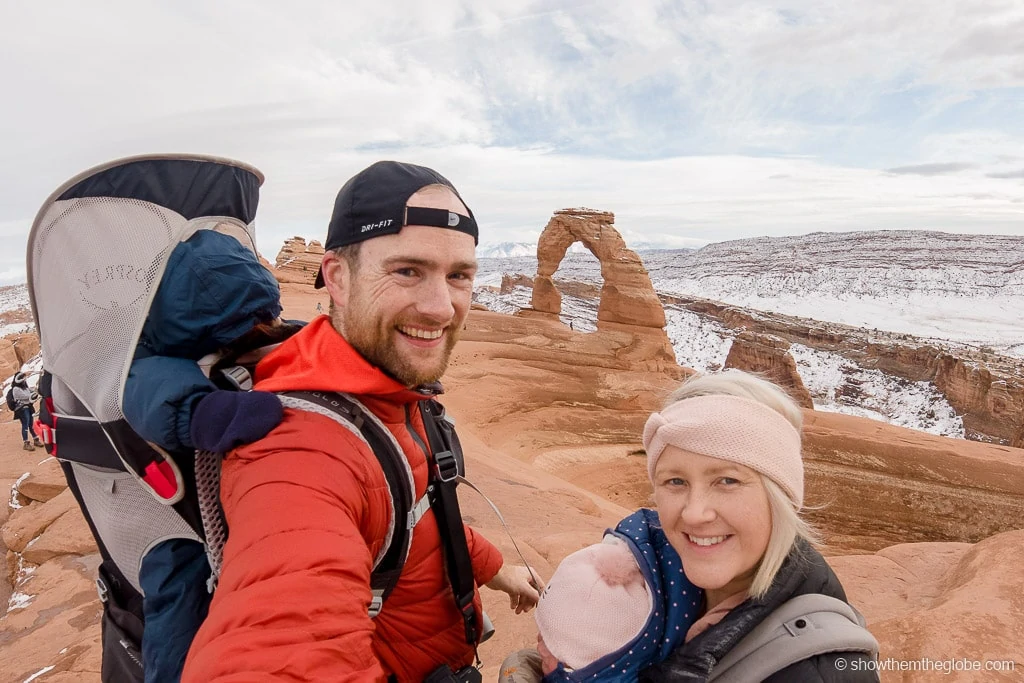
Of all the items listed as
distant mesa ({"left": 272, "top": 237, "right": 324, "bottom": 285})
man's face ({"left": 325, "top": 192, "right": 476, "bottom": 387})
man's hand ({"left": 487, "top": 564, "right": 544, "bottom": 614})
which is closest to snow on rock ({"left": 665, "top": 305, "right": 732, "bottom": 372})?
distant mesa ({"left": 272, "top": 237, "right": 324, "bottom": 285})

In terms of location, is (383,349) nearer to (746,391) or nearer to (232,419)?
(232,419)

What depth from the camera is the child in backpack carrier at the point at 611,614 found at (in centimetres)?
169

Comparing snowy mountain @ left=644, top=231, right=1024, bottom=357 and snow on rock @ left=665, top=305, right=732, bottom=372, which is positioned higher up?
snowy mountain @ left=644, top=231, right=1024, bottom=357

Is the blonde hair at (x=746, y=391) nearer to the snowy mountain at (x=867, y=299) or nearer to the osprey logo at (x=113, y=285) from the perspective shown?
the osprey logo at (x=113, y=285)

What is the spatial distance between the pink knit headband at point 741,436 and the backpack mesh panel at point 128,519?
1.58m

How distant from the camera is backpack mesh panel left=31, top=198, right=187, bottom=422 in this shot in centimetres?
167

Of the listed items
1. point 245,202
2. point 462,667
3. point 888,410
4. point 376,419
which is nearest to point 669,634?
point 462,667

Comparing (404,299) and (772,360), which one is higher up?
(404,299)

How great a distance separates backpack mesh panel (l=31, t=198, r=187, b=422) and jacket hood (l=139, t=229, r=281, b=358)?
0.17 feet

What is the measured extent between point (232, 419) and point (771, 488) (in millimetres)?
A: 1666

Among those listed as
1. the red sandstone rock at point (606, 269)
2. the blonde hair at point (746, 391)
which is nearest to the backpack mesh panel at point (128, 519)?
the blonde hair at point (746, 391)

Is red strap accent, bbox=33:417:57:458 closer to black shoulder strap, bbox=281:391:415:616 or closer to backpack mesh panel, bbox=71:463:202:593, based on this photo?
backpack mesh panel, bbox=71:463:202:593

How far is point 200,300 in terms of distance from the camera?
68.2 inches

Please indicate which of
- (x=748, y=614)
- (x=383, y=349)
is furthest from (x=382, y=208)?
(x=748, y=614)
